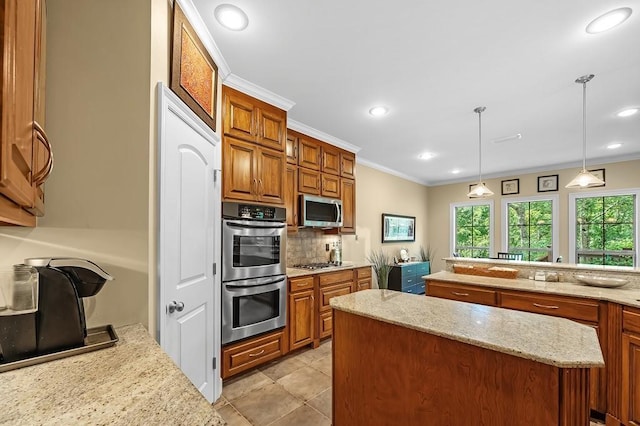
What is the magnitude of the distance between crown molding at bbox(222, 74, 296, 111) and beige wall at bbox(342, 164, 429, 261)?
2.42 meters

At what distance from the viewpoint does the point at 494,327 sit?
128 cm

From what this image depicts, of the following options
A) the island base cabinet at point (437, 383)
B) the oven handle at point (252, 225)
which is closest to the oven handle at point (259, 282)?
the oven handle at point (252, 225)

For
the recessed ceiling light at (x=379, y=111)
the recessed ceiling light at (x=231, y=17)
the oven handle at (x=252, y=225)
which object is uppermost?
the recessed ceiling light at (x=231, y=17)

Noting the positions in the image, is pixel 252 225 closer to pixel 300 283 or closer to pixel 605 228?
pixel 300 283

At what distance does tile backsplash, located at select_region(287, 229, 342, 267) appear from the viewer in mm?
3707

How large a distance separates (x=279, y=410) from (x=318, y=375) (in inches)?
23.3

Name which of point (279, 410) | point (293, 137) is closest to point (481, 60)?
point (293, 137)

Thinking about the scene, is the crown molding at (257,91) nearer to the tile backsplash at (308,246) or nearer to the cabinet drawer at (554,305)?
the tile backsplash at (308,246)

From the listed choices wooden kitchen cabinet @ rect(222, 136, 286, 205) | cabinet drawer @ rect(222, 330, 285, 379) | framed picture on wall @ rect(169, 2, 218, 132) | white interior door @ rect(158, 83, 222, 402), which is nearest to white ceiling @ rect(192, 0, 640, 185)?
framed picture on wall @ rect(169, 2, 218, 132)

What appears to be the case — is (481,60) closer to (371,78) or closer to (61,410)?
(371,78)

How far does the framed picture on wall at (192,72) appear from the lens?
1536mm

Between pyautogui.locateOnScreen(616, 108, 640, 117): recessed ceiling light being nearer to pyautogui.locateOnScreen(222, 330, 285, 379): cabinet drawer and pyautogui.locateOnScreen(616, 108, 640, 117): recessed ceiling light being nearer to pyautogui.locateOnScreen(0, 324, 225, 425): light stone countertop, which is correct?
pyautogui.locateOnScreen(222, 330, 285, 379): cabinet drawer

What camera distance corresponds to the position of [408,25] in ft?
5.80

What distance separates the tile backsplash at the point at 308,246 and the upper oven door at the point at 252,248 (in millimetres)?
855
